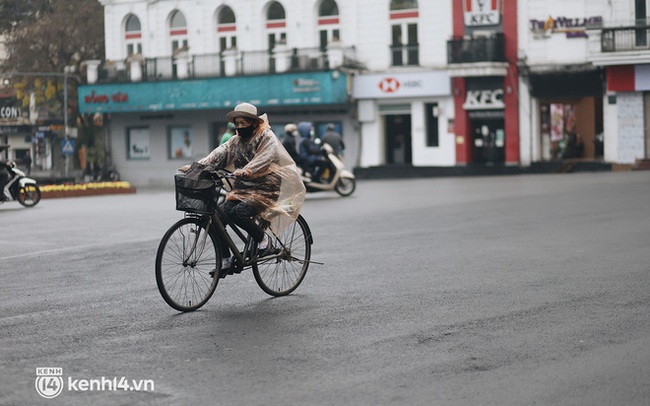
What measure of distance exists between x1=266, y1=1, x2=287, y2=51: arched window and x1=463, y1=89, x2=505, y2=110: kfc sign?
9876 millimetres

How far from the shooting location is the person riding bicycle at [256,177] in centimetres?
943

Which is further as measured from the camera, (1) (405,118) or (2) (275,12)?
(2) (275,12)

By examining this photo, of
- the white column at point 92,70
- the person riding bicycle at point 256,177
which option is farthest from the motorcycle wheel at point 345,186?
the white column at point 92,70

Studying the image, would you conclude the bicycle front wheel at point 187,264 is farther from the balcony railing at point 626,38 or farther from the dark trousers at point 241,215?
the balcony railing at point 626,38

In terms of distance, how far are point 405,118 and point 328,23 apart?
576 centimetres

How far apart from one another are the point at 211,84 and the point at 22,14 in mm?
9132

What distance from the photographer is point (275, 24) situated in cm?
5441

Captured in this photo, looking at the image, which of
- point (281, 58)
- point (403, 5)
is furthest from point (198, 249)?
point (281, 58)

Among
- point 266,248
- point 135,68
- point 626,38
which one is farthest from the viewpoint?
point 135,68

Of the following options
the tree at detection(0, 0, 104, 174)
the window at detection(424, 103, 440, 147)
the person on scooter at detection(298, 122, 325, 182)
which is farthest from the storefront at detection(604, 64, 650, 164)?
the tree at detection(0, 0, 104, 174)

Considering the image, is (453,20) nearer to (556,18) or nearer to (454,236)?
(556,18)

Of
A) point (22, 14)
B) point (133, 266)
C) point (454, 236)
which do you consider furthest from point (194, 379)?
point (22, 14)

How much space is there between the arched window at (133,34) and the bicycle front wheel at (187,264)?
50285 millimetres

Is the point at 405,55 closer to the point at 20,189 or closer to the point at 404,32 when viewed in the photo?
the point at 404,32
